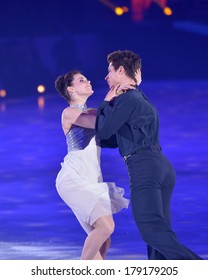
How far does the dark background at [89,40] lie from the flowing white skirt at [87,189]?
508 inches

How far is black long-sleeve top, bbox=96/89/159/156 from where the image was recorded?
5391mm

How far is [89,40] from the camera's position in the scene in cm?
2033

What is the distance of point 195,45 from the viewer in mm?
21828

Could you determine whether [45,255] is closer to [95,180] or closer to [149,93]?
[95,180]

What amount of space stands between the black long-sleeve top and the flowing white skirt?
0.42 meters

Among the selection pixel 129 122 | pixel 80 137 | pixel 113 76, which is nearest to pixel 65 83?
pixel 80 137

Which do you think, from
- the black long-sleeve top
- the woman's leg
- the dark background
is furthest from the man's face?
the dark background

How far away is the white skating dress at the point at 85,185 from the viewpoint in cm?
577

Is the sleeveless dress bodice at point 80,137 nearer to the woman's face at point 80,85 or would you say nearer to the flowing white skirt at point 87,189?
the flowing white skirt at point 87,189

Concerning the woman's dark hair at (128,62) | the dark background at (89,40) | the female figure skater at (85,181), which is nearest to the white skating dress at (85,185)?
the female figure skater at (85,181)

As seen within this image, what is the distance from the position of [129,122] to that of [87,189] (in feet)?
1.97

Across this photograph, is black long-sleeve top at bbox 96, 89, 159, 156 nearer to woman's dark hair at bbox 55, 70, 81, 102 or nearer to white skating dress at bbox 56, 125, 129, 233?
white skating dress at bbox 56, 125, 129, 233
